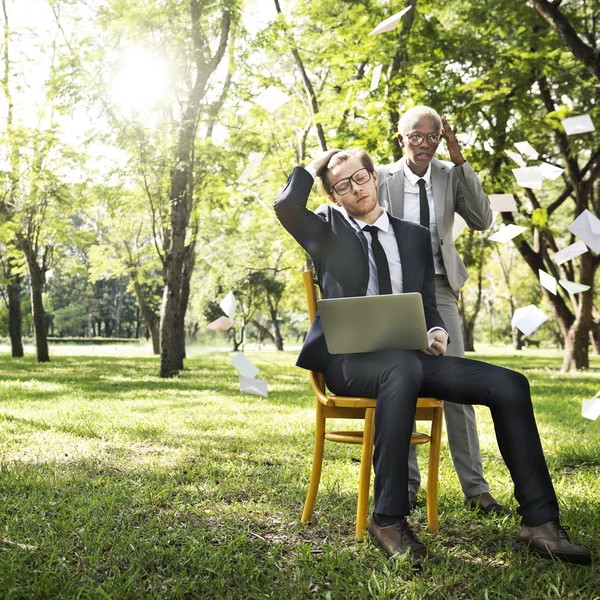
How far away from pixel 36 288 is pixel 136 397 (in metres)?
9.94

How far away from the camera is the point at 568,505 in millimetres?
3346

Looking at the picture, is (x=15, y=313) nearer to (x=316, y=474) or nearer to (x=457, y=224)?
(x=457, y=224)

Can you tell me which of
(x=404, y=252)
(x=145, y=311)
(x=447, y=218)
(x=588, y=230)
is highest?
(x=447, y=218)

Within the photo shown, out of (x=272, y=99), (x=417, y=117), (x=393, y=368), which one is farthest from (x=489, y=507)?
(x=272, y=99)

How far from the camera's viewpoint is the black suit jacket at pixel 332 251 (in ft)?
9.89

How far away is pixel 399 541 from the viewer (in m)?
2.54

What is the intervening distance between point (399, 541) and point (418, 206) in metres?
1.77

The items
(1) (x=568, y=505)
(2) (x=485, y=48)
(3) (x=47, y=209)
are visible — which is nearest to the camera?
(1) (x=568, y=505)

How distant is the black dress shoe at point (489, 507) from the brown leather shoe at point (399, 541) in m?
0.83

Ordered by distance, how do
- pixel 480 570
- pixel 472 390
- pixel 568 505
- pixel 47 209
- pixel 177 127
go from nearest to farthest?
pixel 480 570 → pixel 472 390 → pixel 568 505 → pixel 177 127 → pixel 47 209

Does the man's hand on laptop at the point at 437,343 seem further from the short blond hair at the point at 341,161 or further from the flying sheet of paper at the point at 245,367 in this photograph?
the flying sheet of paper at the point at 245,367

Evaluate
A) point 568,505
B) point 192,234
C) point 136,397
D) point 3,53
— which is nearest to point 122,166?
point 192,234

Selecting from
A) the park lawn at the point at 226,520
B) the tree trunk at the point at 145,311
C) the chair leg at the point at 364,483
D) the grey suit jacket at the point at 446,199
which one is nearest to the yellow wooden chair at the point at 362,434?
the chair leg at the point at 364,483

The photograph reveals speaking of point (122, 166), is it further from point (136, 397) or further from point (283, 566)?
point (283, 566)
